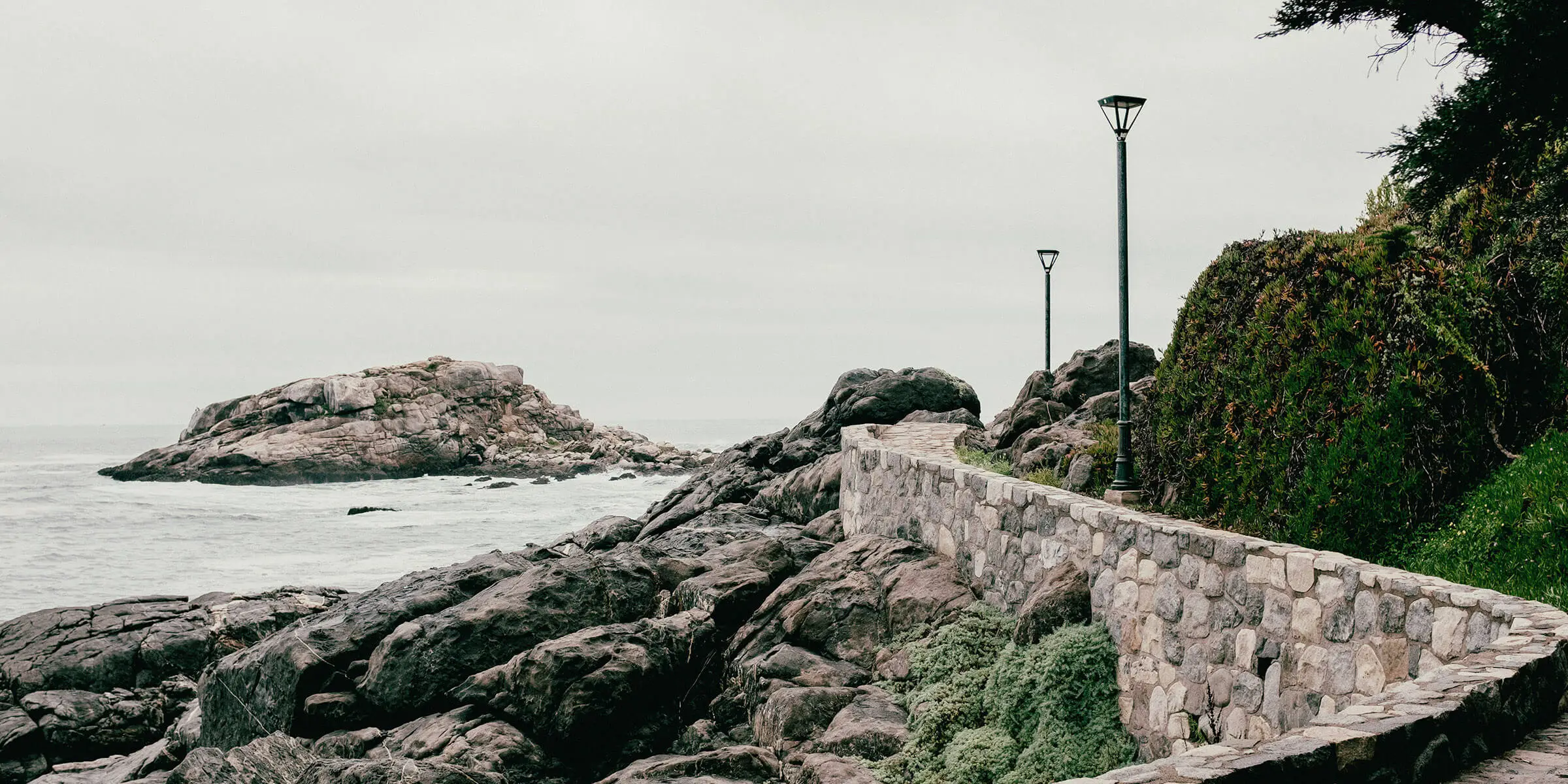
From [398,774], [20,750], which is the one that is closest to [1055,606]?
[398,774]

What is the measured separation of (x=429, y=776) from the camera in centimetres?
1029

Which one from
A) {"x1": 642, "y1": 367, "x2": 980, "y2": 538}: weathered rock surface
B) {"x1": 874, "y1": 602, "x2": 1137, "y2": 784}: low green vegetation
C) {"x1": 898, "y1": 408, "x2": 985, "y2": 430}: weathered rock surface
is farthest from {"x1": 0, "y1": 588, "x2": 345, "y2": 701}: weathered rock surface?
{"x1": 874, "y1": 602, "x2": 1137, "y2": 784}: low green vegetation

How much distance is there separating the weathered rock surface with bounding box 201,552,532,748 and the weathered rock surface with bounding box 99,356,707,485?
172ft

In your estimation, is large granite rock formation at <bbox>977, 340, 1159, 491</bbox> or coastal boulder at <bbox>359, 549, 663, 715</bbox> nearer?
coastal boulder at <bbox>359, 549, 663, 715</bbox>

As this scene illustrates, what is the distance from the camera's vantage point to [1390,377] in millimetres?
8594

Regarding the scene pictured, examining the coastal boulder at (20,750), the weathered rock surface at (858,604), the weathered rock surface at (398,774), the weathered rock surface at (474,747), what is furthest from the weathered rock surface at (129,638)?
the weathered rock surface at (858,604)

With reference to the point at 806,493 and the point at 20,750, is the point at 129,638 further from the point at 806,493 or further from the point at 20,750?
the point at 806,493

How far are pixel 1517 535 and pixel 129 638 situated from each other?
2273cm

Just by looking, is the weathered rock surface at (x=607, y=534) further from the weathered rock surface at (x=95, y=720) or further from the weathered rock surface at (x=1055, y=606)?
the weathered rock surface at (x=1055, y=606)

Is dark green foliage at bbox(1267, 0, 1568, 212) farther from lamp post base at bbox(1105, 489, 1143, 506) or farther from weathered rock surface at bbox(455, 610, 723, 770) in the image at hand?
weathered rock surface at bbox(455, 610, 723, 770)

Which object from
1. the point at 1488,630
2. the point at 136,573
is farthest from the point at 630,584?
the point at 136,573

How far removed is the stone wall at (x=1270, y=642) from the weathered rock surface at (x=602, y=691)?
3.61 metres

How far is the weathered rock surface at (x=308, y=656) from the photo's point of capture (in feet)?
43.3

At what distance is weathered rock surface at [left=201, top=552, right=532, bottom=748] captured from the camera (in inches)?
520
